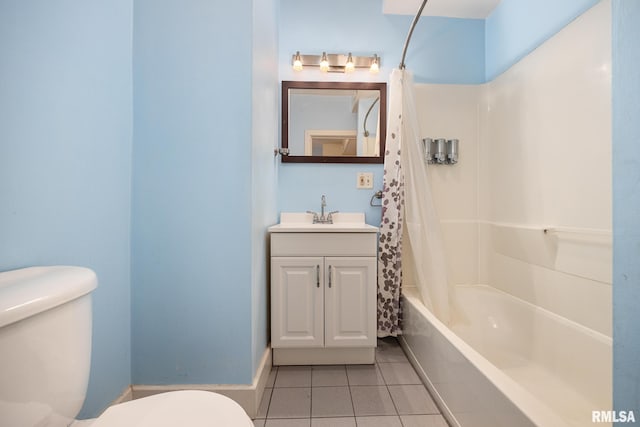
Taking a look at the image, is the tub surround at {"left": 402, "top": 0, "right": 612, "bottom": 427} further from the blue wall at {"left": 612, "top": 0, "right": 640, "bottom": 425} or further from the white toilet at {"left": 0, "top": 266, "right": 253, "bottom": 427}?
the white toilet at {"left": 0, "top": 266, "right": 253, "bottom": 427}

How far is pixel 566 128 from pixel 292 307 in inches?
67.1

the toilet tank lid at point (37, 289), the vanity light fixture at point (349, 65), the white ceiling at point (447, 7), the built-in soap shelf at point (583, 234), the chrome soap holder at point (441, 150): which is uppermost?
the white ceiling at point (447, 7)

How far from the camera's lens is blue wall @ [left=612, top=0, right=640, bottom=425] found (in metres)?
0.52

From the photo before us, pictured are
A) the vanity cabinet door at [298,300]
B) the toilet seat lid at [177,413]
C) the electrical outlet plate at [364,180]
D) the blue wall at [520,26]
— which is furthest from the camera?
the electrical outlet plate at [364,180]

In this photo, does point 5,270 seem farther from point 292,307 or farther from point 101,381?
point 292,307

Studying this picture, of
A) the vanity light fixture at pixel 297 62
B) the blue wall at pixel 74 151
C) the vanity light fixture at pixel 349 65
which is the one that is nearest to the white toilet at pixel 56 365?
the blue wall at pixel 74 151

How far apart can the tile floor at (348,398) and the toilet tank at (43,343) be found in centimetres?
80

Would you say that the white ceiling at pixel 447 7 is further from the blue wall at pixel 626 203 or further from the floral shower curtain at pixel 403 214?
the blue wall at pixel 626 203

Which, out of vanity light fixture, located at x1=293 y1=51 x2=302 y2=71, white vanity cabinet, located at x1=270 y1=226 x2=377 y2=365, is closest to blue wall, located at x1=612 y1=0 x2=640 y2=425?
white vanity cabinet, located at x1=270 y1=226 x2=377 y2=365

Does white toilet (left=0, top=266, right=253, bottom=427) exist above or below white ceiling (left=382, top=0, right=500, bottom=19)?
below

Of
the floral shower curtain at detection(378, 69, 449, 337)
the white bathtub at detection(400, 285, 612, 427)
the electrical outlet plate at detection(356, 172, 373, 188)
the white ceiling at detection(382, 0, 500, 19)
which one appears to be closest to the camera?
the white bathtub at detection(400, 285, 612, 427)

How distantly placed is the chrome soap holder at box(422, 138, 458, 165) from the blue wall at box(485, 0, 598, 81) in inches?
22.4

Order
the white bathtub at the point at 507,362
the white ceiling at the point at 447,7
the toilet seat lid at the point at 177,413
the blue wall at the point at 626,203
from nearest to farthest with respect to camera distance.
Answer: the blue wall at the point at 626,203 → the toilet seat lid at the point at 177,413 → the white bathtub at the point at 507,362 → the white ceiling at the point at 447,7

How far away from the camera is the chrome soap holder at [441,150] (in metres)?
1.98
